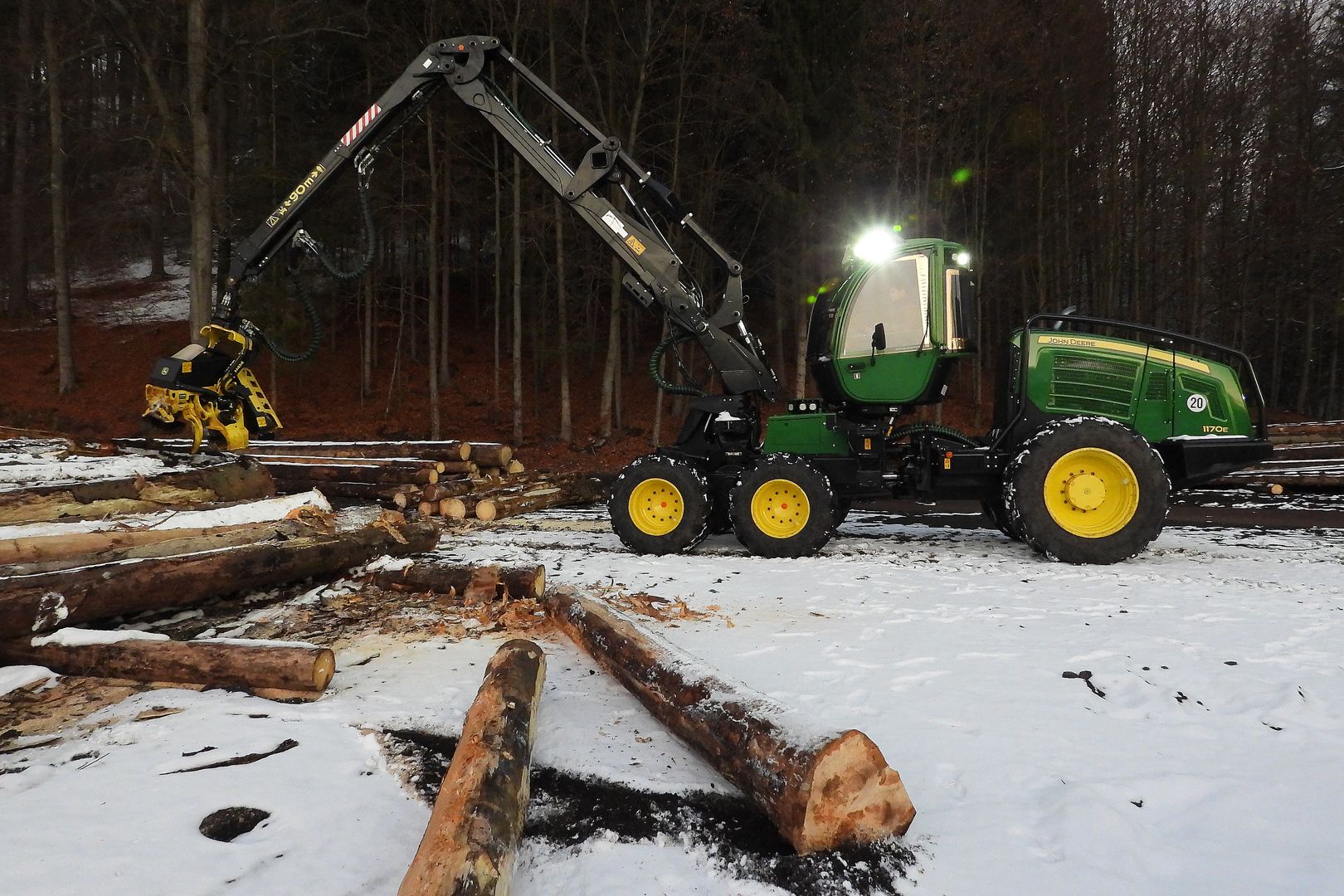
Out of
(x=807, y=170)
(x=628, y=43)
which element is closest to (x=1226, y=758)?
(x=807, y=170)

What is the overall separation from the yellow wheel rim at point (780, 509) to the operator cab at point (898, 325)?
1.13m

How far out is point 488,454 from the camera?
10.4 meters

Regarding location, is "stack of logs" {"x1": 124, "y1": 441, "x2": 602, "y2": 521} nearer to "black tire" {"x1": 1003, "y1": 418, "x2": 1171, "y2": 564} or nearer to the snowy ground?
the snowy ground

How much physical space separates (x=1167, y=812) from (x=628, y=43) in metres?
15.2

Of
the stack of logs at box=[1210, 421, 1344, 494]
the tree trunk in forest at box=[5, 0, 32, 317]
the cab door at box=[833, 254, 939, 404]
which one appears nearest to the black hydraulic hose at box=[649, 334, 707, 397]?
the cab door at box=[833, 254, 939, 404]

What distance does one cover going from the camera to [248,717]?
3.15 metres

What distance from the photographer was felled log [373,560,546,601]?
16.6ft

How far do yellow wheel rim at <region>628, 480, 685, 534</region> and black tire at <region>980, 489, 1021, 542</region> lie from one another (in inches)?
116

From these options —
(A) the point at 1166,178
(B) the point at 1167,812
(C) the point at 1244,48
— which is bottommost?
(B) the point at 1167,812

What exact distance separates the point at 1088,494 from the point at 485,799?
5.69m

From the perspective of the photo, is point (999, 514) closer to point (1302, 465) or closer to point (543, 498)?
point (543, 498)

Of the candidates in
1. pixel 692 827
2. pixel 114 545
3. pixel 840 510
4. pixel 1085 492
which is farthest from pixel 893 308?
pixel 114 545

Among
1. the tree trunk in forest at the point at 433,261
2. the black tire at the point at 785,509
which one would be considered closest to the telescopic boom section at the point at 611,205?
the black tire at the point at 785,509

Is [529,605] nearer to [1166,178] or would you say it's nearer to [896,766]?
[896,766]
